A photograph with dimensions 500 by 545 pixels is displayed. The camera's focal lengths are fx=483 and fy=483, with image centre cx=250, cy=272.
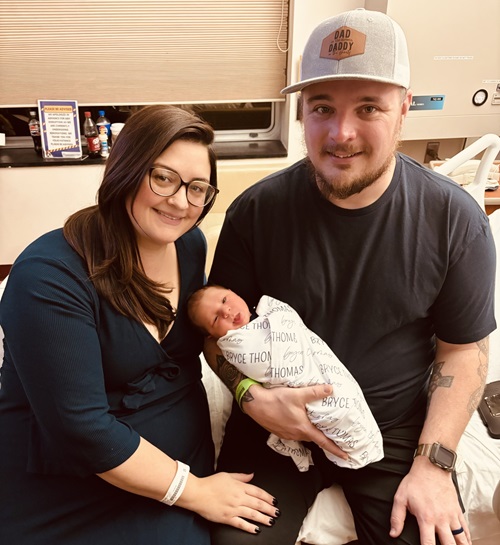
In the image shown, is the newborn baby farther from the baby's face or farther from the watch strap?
the watch strap

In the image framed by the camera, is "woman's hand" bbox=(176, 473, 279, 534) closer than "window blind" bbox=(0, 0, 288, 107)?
Yes

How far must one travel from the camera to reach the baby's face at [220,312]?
138 centimetres

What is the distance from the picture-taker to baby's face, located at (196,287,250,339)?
138 centimetres

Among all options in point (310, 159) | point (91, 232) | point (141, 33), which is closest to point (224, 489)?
point (91, 232)

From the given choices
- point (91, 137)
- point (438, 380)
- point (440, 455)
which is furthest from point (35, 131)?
point (440, 455)

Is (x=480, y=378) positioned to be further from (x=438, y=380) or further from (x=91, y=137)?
(x=91, y=137)

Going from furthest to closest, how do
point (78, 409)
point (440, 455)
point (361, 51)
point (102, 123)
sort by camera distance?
point (102, 123) → point (440, 455) → point (361, 51) → point (78, 409)

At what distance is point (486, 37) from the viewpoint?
104 inches

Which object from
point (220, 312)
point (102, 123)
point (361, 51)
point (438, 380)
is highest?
point (361, 51)

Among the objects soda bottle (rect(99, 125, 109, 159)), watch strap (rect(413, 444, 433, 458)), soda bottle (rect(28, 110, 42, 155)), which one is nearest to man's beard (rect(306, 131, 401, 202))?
watch strap (rect(413, 444, 433, 458))

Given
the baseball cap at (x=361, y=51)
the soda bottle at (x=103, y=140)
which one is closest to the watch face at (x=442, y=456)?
the baseball cap at (x=361, y=51)

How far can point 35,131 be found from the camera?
3.07m

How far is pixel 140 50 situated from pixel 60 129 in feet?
2.27

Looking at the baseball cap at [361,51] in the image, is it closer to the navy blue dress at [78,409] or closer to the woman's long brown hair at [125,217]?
the woman's long brown hair at [125,217]
